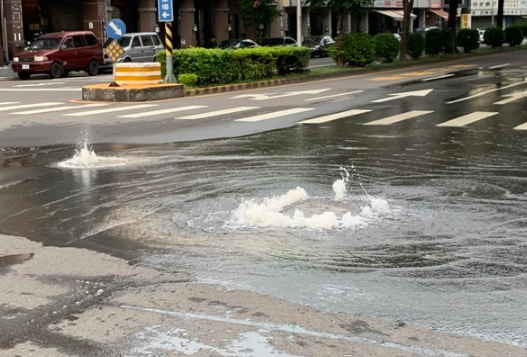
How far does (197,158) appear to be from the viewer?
11.0 meters

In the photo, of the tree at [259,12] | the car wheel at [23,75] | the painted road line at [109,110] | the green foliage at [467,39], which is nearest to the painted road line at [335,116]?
the painted road line at [109,110]

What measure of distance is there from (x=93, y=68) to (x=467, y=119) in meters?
22.1

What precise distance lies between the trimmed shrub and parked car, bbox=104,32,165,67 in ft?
48.4

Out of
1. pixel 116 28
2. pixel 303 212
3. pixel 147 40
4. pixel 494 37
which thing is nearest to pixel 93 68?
pixel 147 40

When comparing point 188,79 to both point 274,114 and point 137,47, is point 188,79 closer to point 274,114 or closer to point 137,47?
point 274,114

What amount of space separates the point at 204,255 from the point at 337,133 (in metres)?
7.75

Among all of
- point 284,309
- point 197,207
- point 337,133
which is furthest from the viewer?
point 337,133

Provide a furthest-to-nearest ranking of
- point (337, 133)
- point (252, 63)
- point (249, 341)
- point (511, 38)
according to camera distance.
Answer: point (511, 38) < point (252, 63) < point (337, 133) < point (249, 341)

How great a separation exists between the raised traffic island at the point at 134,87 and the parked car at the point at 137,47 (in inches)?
535

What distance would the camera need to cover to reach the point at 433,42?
41.6 meters

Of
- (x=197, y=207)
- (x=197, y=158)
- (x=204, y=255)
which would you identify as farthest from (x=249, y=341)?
(x=197, y=158)

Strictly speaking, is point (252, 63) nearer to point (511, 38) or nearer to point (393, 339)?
point (393, 339)

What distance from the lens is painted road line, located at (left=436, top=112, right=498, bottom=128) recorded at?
47.8 ft

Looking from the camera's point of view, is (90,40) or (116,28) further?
(90,40)
